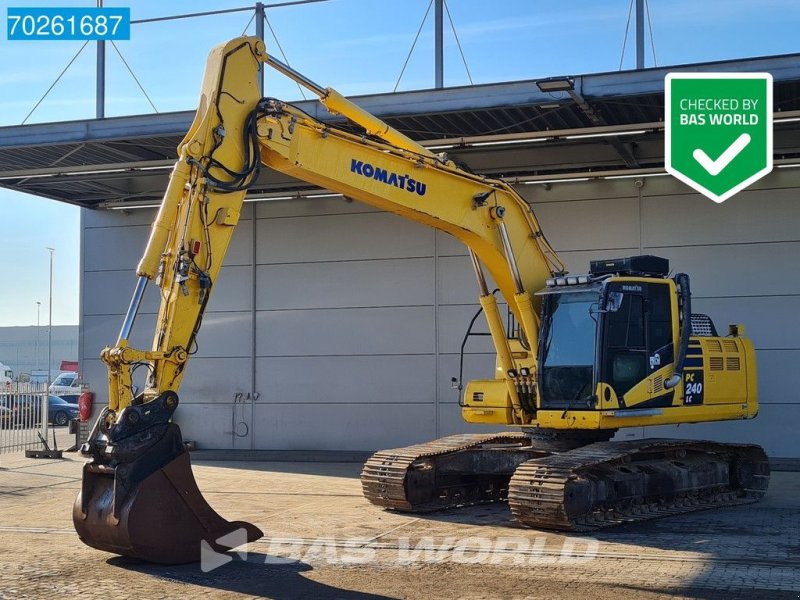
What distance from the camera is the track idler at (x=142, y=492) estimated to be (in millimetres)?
9164

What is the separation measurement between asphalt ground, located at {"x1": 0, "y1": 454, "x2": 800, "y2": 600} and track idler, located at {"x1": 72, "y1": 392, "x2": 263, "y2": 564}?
26 cm

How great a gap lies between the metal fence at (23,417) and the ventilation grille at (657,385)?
13489 mm

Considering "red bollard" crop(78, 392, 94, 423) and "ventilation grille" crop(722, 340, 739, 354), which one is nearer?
"ventilation grille" crop(722, 340, 739, 354)

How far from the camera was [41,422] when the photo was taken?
70.8 feet

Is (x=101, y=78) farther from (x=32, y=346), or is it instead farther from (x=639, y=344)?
(x=32, y=346)

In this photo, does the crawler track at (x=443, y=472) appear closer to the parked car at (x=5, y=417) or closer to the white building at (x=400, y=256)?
the white building at (x=400, y=256)

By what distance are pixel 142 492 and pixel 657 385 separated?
6608mm

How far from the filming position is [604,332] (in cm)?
1241

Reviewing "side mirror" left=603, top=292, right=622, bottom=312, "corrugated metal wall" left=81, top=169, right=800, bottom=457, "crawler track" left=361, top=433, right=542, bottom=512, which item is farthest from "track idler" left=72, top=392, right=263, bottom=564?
Answer: "corrugated metal wall" left=81, top=169, right=800, bottom=457

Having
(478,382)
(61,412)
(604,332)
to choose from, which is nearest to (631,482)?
(604,332)

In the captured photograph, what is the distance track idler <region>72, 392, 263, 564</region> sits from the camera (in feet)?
30.1

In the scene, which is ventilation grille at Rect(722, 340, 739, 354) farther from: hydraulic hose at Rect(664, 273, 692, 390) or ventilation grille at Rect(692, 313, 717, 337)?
hydraulic hose at Rect(664, 273, 692, 390)

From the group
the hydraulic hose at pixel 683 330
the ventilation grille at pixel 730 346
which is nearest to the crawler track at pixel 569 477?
the hydraulic hose at pixel 683 330

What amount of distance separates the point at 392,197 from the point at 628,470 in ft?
14.2
